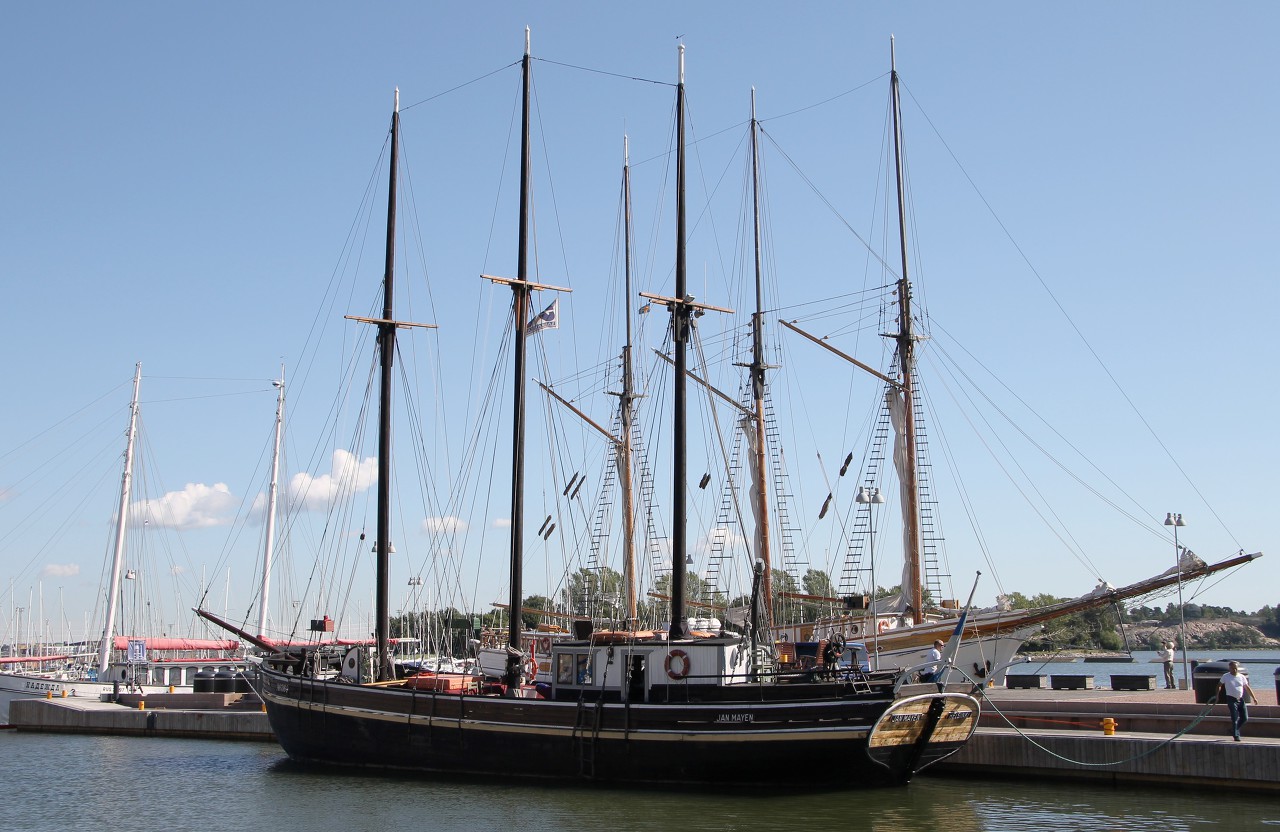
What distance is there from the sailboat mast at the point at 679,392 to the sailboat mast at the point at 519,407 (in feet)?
17.6

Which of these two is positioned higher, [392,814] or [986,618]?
[986,618]

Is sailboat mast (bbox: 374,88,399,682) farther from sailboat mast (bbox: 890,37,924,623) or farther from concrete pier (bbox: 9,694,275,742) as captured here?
sailboat mast (bbox: 890,37,924,623)

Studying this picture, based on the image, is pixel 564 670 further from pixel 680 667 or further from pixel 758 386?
pixel 758 386

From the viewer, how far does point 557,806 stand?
97.2ft

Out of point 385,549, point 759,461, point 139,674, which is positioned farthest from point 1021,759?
point 139,674

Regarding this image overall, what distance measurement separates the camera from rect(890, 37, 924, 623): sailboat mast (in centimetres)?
5041

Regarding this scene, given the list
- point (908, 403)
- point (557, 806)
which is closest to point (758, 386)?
point (908, 403)

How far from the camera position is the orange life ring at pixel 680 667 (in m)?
32.6

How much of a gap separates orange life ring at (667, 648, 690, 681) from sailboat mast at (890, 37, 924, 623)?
2004cm

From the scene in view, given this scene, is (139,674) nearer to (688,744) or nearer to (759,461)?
(759,461)

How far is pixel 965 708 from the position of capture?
31.0 meters

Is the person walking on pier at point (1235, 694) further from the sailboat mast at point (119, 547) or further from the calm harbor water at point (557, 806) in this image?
the sailboat mast at point (119, 547)

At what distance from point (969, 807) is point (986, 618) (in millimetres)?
19774

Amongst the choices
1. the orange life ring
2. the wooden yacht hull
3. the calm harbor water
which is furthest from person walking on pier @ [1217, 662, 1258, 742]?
the orange life ring
